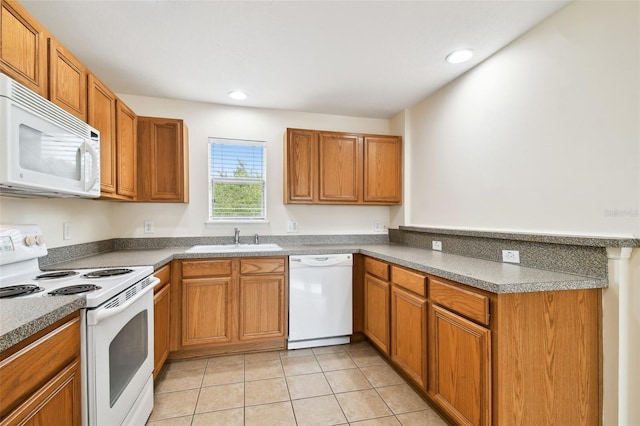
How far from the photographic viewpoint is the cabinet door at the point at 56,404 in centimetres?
86

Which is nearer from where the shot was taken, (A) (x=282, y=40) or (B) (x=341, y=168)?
(A) (x=282, y=40)

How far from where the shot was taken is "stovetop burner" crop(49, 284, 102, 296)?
1.27 metres

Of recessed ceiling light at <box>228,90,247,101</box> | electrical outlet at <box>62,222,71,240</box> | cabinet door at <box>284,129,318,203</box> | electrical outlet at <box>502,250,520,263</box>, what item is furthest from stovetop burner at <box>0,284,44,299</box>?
electrical outlet at <box>502,250,520,263</box>

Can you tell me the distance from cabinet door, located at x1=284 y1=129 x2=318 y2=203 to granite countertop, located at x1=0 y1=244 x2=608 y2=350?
615 mm

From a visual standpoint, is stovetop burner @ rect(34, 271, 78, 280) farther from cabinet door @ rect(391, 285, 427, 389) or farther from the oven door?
cabinet door @ rect(391, 285, 427, 389)

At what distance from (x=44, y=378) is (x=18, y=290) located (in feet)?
1.88

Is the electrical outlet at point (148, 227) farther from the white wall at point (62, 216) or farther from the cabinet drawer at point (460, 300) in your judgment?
the cabinet drawer at point (460, 300)

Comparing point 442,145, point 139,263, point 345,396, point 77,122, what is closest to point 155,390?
point 139,263

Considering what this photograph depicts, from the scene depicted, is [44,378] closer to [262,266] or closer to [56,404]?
[56,404]

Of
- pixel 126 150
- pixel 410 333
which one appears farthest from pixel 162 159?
pixel 410 333

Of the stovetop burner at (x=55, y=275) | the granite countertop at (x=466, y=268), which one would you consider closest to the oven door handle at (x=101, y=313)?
the stovetop burner at (x=55, y=275)

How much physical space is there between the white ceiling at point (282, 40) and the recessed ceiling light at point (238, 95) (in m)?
0.07

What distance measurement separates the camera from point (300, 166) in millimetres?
3014

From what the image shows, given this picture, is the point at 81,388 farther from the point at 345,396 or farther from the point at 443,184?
the point at 443,184
